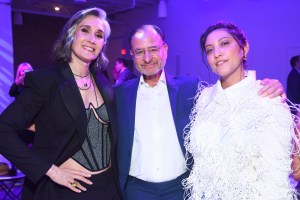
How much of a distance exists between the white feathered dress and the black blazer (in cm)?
68

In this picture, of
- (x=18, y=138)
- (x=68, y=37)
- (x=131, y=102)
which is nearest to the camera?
(x=18, y=138)

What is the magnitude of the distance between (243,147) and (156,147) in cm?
69

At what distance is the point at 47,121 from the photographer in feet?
5.89

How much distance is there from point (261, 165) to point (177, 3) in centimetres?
761

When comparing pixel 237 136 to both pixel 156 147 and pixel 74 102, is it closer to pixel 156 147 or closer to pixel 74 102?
pixel 156 147

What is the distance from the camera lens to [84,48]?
6.46ft

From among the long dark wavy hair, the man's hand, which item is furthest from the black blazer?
the man's hand

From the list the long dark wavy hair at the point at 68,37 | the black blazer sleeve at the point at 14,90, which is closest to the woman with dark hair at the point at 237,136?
the long dark wavy hair at the point at 68,37

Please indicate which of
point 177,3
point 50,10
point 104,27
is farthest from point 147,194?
point 50,10

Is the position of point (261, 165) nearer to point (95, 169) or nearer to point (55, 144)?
point (95, 169)

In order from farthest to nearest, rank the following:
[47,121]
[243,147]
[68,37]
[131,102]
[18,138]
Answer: [131,102] < [68,37] < [47,121] < [18,138] < [243,147]

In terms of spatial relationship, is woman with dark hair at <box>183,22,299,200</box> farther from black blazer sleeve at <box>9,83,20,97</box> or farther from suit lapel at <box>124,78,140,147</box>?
black blazer sleeve at <box>9,83,20,97</box>

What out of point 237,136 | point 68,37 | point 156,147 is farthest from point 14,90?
point 237,136

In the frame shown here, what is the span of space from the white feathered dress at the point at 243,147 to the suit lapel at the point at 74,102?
626mm
